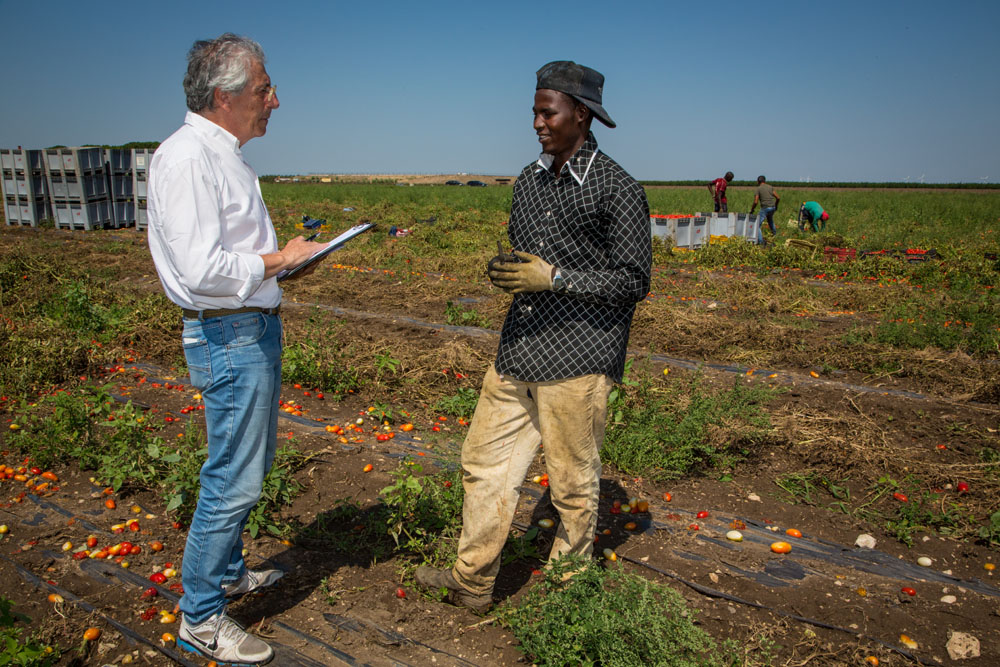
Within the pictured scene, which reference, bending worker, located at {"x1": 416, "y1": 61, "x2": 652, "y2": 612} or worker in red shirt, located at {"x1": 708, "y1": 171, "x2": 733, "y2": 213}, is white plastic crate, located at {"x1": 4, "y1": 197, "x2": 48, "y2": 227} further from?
bending worker, located at {"x1": 416, "y1": 61, "x2": 652, "y2": 612}

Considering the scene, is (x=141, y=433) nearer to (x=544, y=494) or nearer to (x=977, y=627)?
(x=544, y=494)

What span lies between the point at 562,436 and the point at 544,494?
1.42 m

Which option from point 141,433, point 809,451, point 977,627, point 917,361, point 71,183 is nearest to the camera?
point 977,627

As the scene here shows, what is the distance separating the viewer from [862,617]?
110 inches

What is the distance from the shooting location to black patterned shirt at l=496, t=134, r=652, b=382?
235 centimetres

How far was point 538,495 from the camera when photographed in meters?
3.78

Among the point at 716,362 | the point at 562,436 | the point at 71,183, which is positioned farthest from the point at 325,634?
the point at 71,183

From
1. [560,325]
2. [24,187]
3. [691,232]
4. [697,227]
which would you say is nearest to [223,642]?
[560,325]

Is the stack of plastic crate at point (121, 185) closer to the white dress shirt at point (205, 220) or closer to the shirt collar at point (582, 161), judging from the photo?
the white dress shirt at point (205, 220)

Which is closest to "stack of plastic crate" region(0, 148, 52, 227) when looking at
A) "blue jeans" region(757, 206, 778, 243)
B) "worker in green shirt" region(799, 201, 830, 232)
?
"blue jeans" region(757, 206, 778, 243)

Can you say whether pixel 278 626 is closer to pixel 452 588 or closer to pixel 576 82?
pixel 452 588

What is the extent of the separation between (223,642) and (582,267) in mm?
1913

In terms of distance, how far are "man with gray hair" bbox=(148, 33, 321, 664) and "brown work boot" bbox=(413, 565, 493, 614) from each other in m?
0.68

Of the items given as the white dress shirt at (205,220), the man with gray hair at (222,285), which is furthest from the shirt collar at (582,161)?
the white dress shirt at (205,220)
